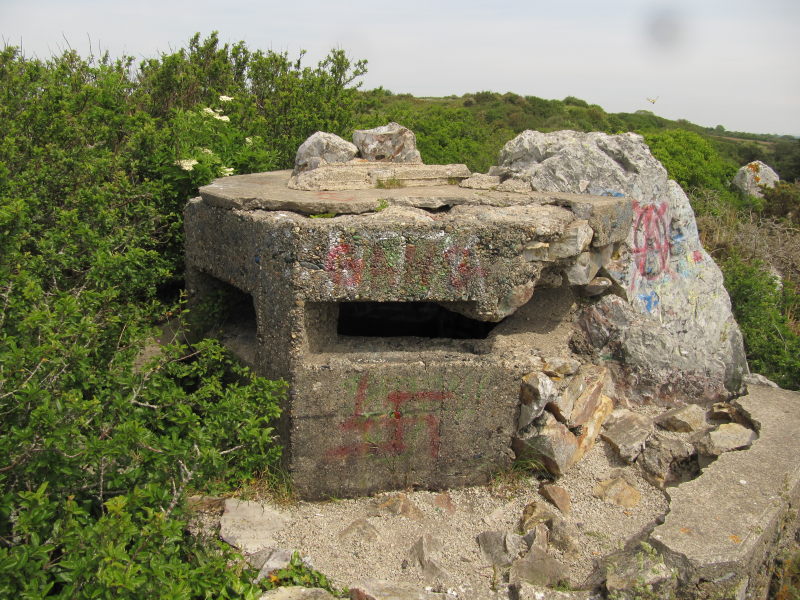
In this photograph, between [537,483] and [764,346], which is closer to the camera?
[537,483]

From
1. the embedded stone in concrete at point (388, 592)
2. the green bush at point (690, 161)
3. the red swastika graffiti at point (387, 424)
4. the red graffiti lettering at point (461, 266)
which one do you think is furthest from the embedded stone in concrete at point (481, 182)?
the green bush at point (690, 161)

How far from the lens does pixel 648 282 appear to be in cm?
480

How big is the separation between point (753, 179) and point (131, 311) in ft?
30.7

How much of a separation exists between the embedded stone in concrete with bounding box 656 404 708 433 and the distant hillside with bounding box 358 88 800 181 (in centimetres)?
517

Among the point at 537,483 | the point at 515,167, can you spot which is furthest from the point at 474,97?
the point at 537,483

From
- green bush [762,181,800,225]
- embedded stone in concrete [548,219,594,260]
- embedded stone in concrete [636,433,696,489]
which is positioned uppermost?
embedded stone in concrete [548,219,594,260]

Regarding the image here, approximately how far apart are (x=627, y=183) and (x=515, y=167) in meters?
0.79

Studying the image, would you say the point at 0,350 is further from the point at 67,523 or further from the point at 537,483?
the point at 537,483

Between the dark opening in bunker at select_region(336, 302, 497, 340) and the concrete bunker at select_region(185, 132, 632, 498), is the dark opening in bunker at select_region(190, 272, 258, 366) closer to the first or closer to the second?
the concrete bunker at select_region(185, 132, 632, 498)

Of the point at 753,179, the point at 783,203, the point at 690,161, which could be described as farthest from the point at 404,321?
the point at 753,179

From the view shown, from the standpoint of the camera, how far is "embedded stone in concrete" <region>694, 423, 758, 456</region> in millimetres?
4086

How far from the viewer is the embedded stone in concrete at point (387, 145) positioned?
5129 millimetres

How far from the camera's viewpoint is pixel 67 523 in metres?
2.54

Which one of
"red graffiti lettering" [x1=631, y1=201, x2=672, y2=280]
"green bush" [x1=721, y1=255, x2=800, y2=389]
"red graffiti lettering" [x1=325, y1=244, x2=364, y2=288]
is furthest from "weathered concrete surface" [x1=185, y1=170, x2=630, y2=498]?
"green bush" [x1=721, y1=255, x2=800, y2=389]
